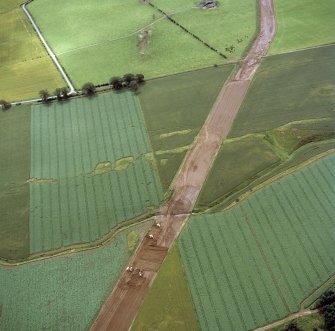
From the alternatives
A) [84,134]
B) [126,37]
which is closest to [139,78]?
[84,134]

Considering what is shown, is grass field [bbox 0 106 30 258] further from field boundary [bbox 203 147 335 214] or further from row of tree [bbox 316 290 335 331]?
row of tree [bbox 316 290 335 331]

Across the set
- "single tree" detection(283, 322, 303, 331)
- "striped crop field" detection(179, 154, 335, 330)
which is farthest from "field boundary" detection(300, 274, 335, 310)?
"single tree" detection(283, 322, 303, 331)

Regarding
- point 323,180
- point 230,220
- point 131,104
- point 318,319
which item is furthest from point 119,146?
point 318,319

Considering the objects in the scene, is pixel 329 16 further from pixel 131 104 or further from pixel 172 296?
pixel 172 296

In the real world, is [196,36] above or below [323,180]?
above

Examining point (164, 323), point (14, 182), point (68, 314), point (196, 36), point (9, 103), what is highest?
point (196, 36)

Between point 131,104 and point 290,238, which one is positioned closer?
point 290,238

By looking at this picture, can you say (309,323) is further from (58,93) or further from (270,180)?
(58,93)
